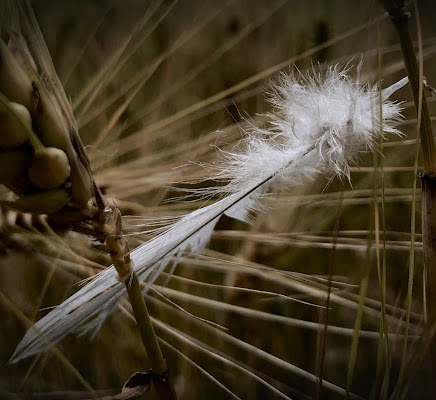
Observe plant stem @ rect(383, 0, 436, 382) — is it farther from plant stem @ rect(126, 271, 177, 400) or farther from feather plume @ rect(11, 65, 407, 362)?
plant stem @ rect(126, 271, 177, 400)

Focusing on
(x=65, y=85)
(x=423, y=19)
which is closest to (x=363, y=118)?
(x=423, y=19)

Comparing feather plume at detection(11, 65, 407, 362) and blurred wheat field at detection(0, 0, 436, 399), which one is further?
blurred wheat field at detection(0, 0, 436, 399)

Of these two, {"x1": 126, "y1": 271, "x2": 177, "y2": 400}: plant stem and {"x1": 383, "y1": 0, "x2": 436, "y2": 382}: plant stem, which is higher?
{"x1": 383, "y1": 0, "x2": 436, "y2": 382}: plant stem

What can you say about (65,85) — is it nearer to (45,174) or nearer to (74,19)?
(74,19)

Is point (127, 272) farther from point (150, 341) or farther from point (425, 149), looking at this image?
point (425, 149)

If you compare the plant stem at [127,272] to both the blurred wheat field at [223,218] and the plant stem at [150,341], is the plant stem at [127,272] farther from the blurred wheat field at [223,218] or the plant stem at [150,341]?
the blurred wheat field at [223,218]

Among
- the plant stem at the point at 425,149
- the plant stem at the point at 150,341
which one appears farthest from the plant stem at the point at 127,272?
the plant stem at the point at 425,149

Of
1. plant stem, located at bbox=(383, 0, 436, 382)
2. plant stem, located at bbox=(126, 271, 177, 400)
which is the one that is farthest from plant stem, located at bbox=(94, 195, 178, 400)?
plant stem, located at bbox=(383, 0, 436, 382)
